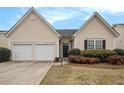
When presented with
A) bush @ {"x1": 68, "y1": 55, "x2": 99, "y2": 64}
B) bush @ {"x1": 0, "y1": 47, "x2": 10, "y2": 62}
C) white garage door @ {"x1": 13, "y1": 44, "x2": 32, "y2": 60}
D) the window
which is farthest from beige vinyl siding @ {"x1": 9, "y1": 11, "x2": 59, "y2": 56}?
bush @ {"x1": 68, "y1": 55, "x2": 99, "y2": 64}

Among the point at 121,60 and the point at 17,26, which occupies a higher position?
the point at 17,26

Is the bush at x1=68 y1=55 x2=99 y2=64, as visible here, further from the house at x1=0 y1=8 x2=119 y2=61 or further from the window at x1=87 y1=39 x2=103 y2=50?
the house at x1=0 y1=8 x2=119 y2=61

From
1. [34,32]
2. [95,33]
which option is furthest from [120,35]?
[34,32]

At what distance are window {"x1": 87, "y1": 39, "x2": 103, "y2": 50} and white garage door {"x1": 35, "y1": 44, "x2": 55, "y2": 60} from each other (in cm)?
430

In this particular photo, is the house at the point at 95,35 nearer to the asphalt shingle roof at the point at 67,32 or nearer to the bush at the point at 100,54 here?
the bush at the point at 100,54

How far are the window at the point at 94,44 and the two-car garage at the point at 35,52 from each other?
4245 millimetres

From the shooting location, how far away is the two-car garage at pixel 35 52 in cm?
3353

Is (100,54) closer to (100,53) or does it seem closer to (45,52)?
(100,53)

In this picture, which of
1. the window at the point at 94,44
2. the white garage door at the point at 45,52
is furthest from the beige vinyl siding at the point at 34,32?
the window at the point at 94,44

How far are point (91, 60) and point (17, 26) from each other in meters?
10.9

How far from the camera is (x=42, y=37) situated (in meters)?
33.5

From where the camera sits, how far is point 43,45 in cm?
3369
